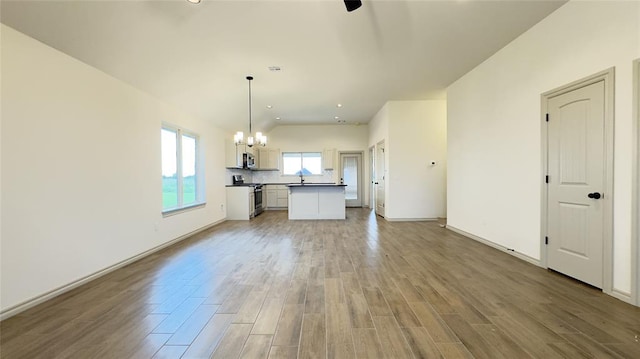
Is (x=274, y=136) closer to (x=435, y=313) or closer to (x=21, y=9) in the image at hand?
(x=21, y=9)

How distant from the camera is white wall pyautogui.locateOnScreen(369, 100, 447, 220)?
6.29 metres

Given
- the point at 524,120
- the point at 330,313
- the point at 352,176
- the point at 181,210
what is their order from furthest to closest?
the point at 352,176, the point at 181,210, the point at 524,120, the point at 330,313

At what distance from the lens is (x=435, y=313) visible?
6.88ft

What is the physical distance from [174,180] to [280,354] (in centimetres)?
422

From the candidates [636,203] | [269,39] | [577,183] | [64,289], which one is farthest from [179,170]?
[636,203]

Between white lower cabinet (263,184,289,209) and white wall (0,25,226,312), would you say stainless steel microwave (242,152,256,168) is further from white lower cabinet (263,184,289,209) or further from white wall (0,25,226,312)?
white wall (0,25,226,312)

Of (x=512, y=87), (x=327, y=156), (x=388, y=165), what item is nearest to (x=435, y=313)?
(x=512, y=87)

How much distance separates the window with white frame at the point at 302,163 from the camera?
9.44 metres

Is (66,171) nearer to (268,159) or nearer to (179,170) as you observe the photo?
(179,170)

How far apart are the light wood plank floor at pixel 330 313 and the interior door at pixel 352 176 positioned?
579cm

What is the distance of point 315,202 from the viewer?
7.00 meters

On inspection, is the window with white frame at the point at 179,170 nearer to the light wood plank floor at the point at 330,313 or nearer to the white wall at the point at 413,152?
the light wood plank floor at the point at 330,313

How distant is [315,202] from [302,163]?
109 inches

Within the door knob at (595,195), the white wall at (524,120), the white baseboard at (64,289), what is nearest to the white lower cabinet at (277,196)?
the white baseboard at (64,289)
